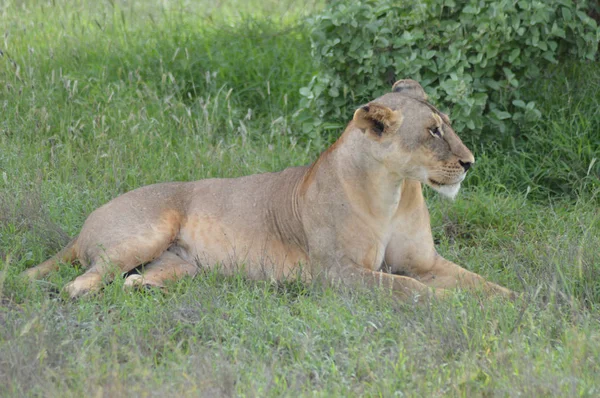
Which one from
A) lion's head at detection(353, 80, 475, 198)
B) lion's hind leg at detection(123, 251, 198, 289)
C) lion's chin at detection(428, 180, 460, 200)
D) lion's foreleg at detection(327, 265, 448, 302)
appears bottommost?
lion's hind leg at detection(123, 251, 198, 289)

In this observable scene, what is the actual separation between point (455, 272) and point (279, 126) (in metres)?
2.35

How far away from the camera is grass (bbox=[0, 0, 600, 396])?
375 cm

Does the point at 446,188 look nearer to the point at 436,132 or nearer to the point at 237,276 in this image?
the point at 436,132

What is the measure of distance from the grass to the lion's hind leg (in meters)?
0.15

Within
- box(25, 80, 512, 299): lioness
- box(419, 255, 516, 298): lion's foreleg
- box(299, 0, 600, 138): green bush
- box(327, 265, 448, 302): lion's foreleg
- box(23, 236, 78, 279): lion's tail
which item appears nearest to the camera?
box(327, 265, 448, 302): lion's foreleg

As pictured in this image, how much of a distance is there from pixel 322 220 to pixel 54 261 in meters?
1.36

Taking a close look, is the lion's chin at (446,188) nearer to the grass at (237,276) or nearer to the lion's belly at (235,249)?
the grass at (237,276)

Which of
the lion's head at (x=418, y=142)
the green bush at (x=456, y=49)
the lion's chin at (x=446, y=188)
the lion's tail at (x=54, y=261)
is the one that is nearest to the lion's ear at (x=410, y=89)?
the lion's head at (x=418, y=142)

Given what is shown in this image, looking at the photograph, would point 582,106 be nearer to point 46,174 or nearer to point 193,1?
point 46,174

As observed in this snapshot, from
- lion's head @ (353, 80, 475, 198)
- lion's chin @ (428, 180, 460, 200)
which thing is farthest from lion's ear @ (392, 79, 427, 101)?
lion's chin @ (428, 180, 460, 200)

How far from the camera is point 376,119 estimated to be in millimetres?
4832

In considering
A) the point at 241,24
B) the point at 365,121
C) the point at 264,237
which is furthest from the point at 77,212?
the point at 241,24

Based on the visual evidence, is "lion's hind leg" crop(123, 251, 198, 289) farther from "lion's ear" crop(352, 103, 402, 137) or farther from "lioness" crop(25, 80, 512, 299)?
"lion's ear" crop(352, 103, 402, 137)

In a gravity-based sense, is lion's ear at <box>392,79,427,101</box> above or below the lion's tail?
above
